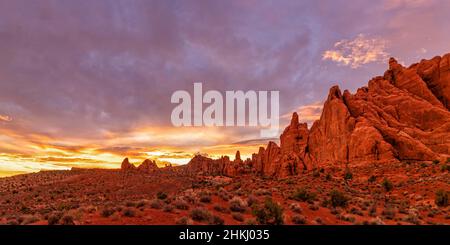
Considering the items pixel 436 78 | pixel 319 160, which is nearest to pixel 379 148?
pixel 319 160

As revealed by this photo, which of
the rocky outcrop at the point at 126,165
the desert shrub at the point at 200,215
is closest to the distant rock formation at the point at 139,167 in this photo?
the rocky outcrop at the point at 126,165

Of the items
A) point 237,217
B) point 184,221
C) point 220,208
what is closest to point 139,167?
point 220,208

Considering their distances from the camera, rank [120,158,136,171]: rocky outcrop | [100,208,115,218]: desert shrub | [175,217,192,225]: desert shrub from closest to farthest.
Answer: [175,217,192,225]: desert shrub < [100,208,115,218]: desert shrub < [120,158,136,171]: rocky outcrop

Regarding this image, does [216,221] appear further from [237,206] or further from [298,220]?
[298,220]

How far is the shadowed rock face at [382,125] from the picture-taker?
58625 millimetres

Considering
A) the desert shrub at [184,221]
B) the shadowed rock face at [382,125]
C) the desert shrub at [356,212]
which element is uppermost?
the shadowed rock face at [382,125]

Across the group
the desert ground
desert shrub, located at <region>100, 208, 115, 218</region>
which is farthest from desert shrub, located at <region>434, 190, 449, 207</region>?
desert shrub, located at <region>100, 208, 115, 218</region>

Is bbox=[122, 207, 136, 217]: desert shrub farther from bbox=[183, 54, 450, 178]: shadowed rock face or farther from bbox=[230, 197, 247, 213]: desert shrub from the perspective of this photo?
bbox=[183, 54, 450, 178]: shadowed rock face

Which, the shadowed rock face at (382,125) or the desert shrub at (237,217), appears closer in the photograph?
the desert shrub at (237,217)

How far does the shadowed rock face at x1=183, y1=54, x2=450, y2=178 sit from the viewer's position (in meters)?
58.6

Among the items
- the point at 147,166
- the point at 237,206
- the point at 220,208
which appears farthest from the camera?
the point at 147,166

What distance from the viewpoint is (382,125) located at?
6406cm

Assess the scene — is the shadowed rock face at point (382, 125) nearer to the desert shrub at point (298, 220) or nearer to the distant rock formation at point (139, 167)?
the distant rock formation at point (139, 167)
